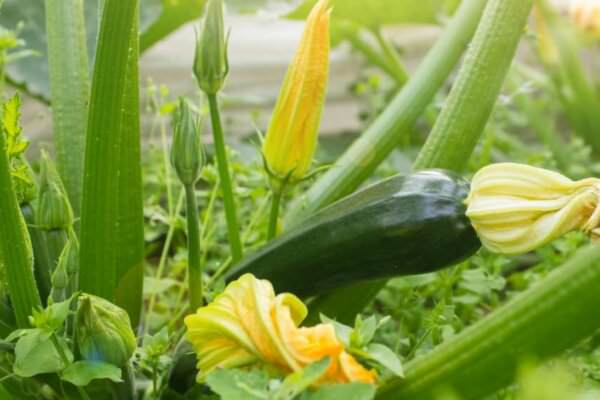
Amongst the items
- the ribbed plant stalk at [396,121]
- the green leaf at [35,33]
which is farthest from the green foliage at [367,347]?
the green leaf at [35,33]

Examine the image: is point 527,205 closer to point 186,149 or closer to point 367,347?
point 367,347

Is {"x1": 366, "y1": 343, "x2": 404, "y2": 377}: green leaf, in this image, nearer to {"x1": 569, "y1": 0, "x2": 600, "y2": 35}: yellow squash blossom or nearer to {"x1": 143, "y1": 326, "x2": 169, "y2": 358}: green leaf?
{"x1": 143, "y1": 326, "x2": 169, "y2": 358}: green leaf

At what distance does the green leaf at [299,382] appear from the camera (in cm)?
86

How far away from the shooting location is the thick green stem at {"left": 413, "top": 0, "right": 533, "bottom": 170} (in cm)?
142

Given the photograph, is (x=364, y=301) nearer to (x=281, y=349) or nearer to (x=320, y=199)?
(x=320, y=199)

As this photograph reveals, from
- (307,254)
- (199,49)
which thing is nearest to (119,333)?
(307,254)

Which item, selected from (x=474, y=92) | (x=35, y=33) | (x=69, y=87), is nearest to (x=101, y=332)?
(x=69, y=87)

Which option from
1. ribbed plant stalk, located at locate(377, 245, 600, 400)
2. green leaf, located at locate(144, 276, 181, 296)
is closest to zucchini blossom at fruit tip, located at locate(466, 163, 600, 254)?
ribbed plant stalk, located at locate(377, 245, 600, 400)

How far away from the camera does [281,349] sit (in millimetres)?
999

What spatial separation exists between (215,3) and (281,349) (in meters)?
0.49

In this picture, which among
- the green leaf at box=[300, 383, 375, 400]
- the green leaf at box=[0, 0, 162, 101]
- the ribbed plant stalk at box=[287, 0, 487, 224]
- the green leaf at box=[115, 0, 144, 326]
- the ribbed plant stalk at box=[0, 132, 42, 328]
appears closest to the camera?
the green leaf at box=[300, 383, 375, 400]

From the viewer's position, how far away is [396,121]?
163 centimetres

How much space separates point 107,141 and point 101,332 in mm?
246

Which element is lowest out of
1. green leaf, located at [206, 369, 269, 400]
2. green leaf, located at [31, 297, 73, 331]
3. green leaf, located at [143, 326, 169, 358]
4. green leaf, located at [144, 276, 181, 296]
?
green leaf, located at [144, 276, 181, 296]
